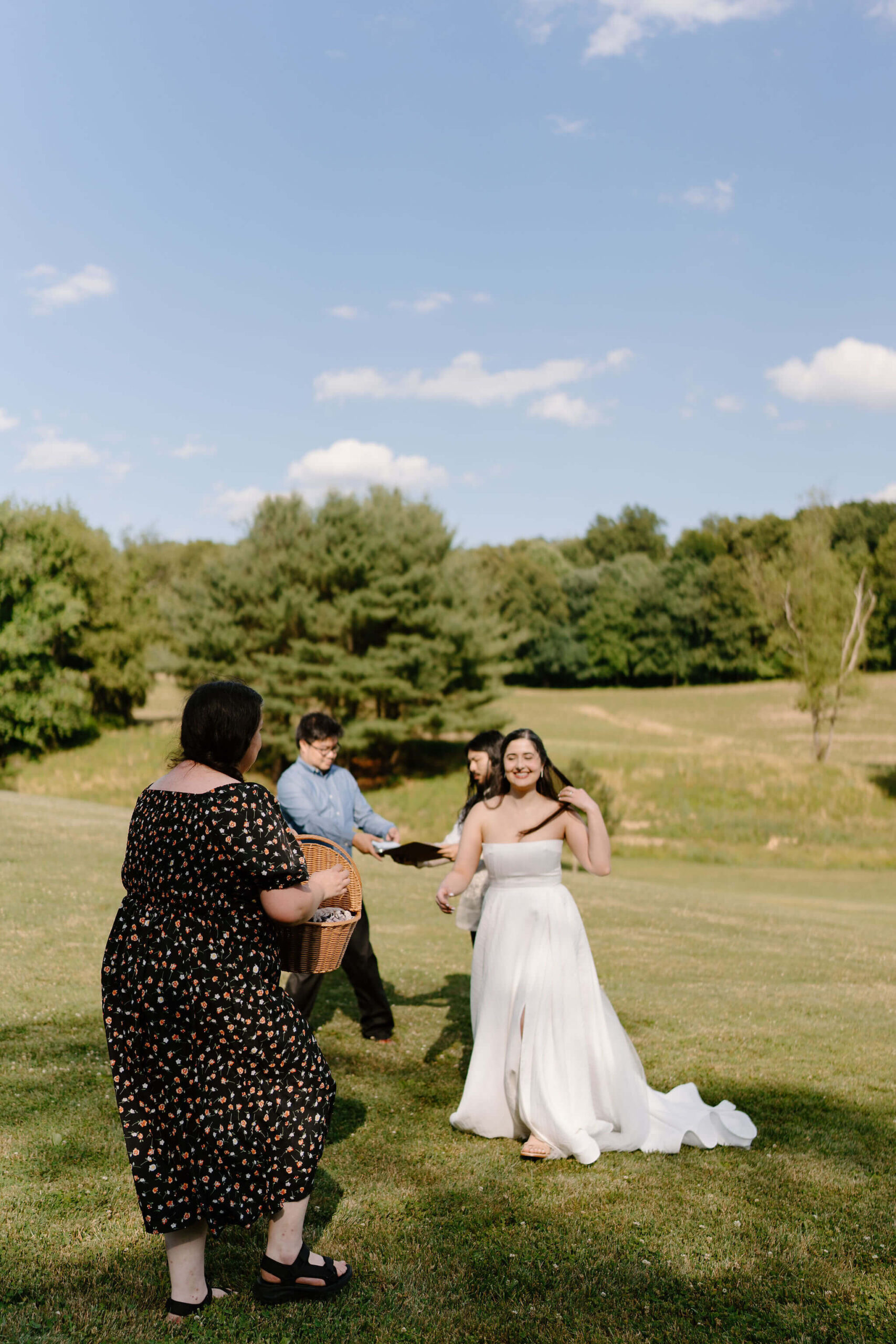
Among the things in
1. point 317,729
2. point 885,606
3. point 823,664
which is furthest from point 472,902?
point 885,606

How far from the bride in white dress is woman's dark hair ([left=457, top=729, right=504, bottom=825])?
0.18 metres

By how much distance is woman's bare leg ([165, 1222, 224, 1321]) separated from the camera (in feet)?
12.3

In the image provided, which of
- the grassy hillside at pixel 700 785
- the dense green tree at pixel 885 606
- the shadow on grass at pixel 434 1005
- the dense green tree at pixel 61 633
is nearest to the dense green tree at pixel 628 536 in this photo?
the dense green tree at pixel 885 606

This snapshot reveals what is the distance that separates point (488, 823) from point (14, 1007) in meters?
4.61

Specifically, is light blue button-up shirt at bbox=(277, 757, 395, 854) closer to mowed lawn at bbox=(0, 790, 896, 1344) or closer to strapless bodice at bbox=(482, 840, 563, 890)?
strapless bodice at bbox=(482, 840, 563, 890)

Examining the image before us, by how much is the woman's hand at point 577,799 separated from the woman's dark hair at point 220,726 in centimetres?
266

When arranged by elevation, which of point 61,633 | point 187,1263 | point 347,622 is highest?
point 347,622

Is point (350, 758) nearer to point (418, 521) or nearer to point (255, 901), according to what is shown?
point (418, 521)

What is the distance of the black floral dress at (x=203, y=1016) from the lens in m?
3.55

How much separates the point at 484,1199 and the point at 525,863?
183 centimetres

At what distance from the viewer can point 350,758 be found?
43156 mm

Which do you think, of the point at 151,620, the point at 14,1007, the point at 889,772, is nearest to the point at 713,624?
the point at 889,772

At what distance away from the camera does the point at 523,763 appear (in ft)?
19.7

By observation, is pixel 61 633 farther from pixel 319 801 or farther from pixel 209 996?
pixel 209 996
